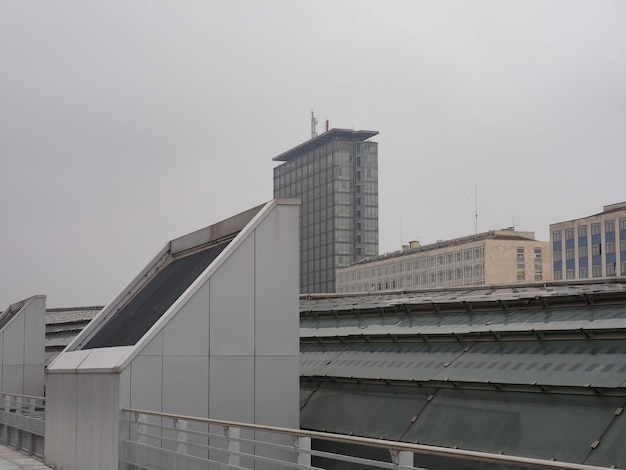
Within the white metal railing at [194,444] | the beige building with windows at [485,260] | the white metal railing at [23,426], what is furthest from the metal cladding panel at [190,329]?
the beige building with windows at [485,260]

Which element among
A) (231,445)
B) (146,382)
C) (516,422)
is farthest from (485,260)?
(231,445)

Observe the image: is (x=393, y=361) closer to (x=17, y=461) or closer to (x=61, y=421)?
(x=61, y=421)

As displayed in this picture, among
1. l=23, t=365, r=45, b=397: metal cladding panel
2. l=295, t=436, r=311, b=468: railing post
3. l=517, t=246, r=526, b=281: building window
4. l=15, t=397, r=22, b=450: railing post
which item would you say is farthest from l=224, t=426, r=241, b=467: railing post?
l=517, t=246, r=526, b=281: building window

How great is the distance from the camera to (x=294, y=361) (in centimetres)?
1817

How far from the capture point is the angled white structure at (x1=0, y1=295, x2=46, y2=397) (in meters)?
35.6

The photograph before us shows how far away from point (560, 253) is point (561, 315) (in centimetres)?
16127

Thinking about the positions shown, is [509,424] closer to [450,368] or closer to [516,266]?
[450,368]

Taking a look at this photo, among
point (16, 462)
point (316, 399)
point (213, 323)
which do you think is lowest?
point (16, 462)

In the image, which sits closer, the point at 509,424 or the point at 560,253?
the point at 509,424

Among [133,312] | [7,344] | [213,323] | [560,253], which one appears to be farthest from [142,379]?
[560,253]

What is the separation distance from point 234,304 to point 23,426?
37.1 feet

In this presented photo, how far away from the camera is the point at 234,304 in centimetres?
1789

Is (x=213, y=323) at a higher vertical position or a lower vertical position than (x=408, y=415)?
higher

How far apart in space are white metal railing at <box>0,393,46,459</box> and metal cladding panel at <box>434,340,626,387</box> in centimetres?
1034
